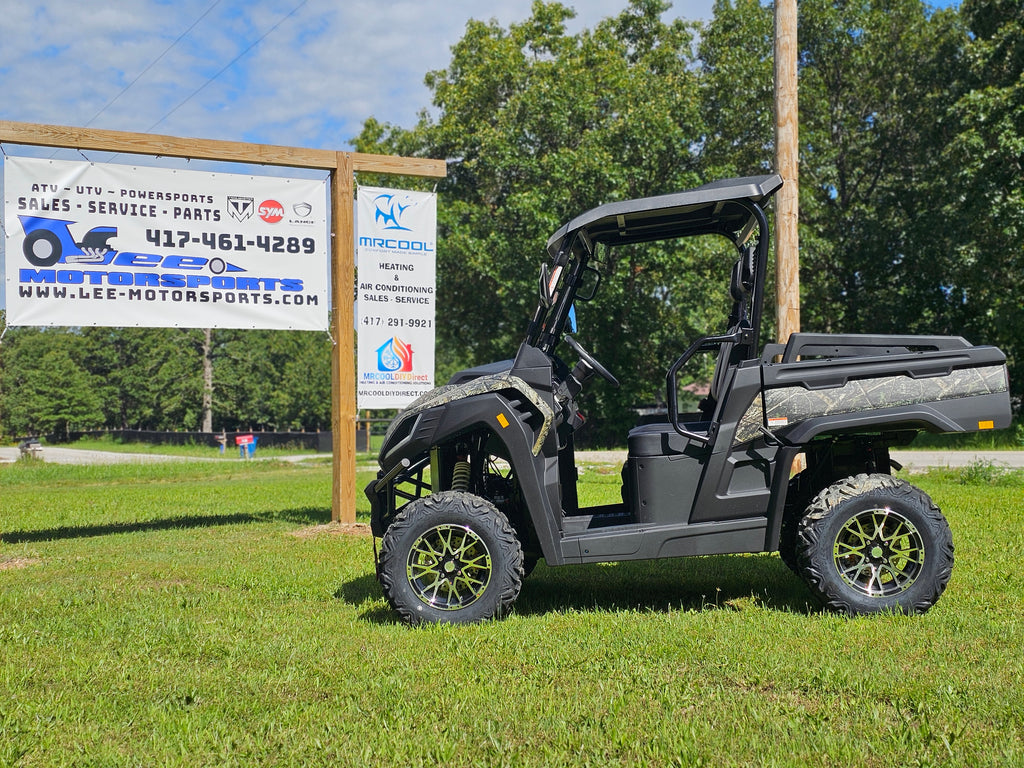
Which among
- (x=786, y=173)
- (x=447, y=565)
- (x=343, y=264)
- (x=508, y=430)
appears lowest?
(x=447, y=565)

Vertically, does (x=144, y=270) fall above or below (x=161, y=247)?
below

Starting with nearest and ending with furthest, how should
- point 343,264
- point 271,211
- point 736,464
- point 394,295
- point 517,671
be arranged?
point 517,671, point 736,464, point 271,211, point 343,264, point 394,295

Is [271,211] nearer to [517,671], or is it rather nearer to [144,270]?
[144,270]

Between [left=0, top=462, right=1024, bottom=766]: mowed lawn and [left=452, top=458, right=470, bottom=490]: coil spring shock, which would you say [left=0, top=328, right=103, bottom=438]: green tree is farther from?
[left=452, top=458, right=470, bottom=490]: coil spring shock

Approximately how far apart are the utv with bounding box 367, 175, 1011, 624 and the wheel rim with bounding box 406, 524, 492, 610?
11 millimetres

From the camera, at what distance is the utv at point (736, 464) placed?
5.11 metres

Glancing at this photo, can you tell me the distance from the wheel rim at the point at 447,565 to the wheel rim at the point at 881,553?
1.96 metres

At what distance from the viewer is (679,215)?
5.80 metres

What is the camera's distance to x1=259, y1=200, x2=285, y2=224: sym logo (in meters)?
9.44

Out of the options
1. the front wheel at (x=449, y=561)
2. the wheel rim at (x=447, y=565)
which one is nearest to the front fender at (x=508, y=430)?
the front wheel at (x=449, y=561)

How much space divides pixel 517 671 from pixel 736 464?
1.82 meters

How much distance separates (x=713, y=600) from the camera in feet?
19.1

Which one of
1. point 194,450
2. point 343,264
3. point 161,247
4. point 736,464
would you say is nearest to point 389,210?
point 343,264

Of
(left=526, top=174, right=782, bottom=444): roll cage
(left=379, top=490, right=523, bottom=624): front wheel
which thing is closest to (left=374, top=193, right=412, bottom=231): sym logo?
(left=526, top=174, right=782, bottom=444): roll cage
